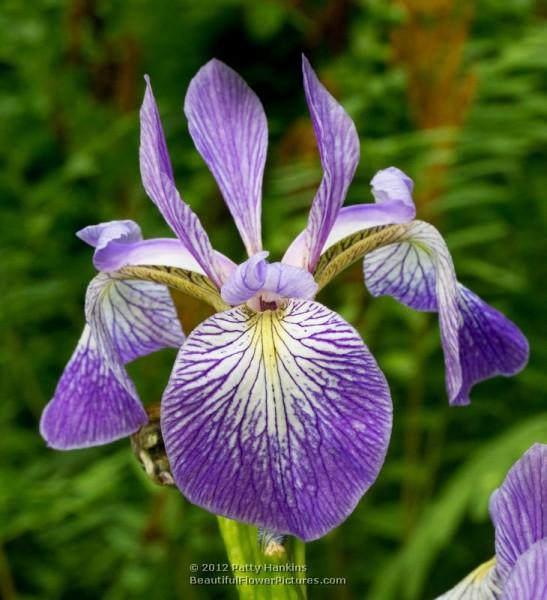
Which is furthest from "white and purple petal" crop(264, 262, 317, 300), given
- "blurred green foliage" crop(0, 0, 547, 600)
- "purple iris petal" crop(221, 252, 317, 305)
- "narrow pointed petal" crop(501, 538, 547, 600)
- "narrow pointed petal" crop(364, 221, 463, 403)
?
"blurred green foliage" crop(0, 0, 547, 600)

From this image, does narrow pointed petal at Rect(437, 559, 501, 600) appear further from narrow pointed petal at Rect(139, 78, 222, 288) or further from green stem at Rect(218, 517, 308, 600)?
narrow pointed petal at Rect(139, 78, 222, 288)

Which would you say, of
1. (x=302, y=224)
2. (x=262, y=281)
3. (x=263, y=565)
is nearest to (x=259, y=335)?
(x=262, y=281)

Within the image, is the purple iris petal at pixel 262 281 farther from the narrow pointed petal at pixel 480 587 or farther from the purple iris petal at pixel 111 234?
the narrow pointed petal at pixel 480 587

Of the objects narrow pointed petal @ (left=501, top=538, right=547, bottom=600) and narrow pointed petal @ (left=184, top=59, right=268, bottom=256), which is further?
narrow pointed petal @ (left=184, top=59, right=268, bottom=256)

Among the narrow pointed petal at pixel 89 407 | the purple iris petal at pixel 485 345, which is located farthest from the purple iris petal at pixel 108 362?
the purple iris petal at pixel 485 345

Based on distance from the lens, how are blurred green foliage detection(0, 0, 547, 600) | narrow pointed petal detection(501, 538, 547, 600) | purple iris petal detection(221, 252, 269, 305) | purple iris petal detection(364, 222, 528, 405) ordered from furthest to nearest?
blurred green foliage detection(0, 0, 547, 600)
purple iris petal detection(364, 222, 528, 405)
purple iris petal detection(221, 252, 269, 305)
narrow pointed petal detection(501, 538, 547, 600)

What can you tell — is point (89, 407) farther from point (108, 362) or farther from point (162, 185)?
point (162, 185)
